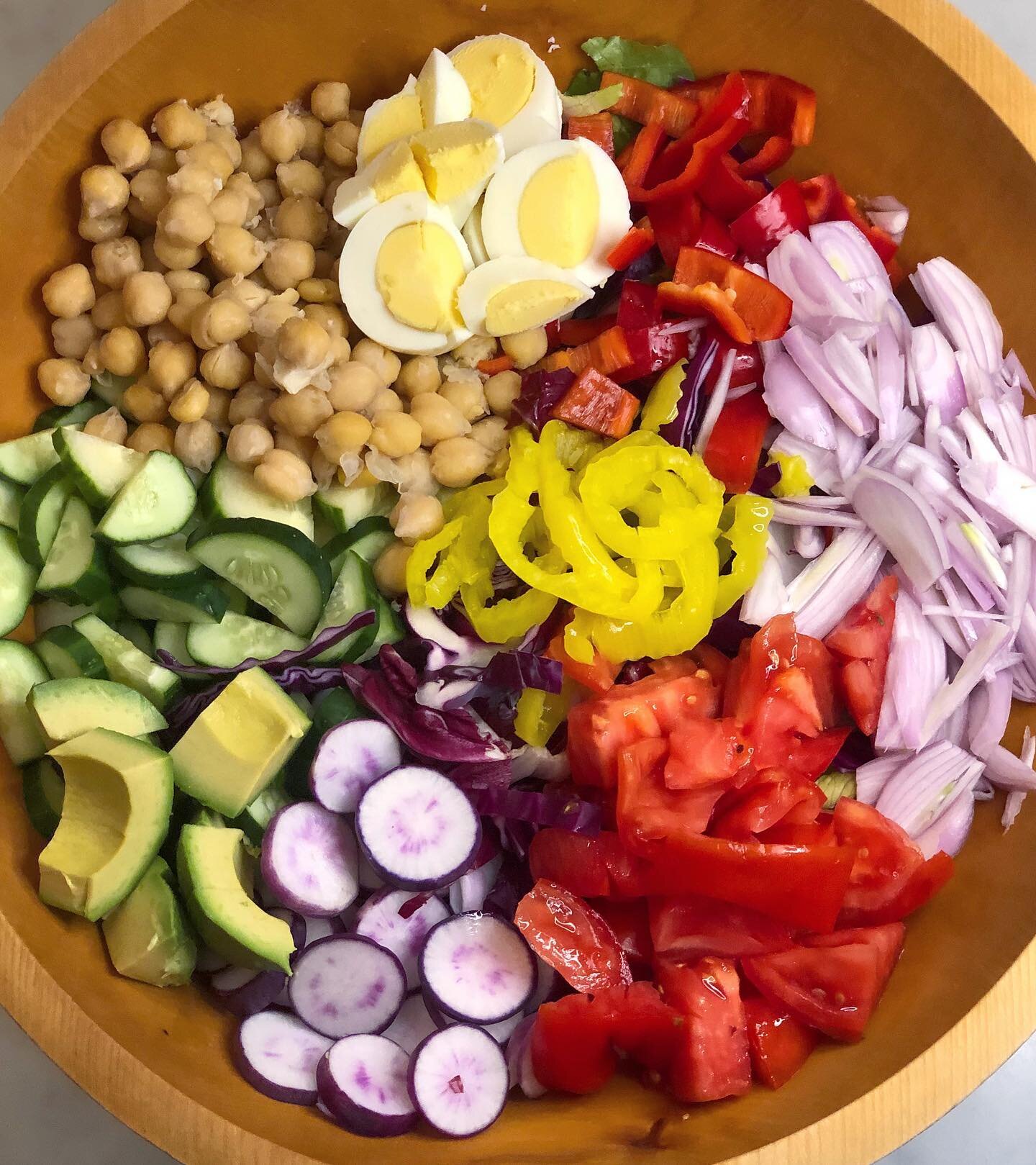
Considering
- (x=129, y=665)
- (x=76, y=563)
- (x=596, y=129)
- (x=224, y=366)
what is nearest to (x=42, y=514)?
(x=76, y=563)

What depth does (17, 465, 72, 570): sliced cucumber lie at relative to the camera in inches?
70.4

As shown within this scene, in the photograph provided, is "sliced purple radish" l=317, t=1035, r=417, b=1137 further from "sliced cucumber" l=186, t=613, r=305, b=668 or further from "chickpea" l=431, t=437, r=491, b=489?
"chickpea" l=431, t=437, r=491, b=489

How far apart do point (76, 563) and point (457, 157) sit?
3.48ft

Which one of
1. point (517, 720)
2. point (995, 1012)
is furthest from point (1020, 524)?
point (517, 720)

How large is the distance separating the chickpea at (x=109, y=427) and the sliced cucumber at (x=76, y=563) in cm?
14

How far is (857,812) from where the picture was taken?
174 cm

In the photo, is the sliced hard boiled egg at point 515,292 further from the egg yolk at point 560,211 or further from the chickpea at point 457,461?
the chickpea at point 457,461

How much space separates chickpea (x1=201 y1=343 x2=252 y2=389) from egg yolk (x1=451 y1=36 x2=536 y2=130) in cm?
69

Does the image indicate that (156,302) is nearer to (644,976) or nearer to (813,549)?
(813,549)

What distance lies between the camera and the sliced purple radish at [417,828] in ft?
5.50

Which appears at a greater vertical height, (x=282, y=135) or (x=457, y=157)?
(x=457, y=157)

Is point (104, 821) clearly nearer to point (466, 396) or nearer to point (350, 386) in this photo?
point (350, 386)

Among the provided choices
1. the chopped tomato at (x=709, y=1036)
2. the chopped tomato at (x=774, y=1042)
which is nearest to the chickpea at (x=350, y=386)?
the chopped tomato at (x=709, y=1036)

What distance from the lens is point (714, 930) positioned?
1.63m
